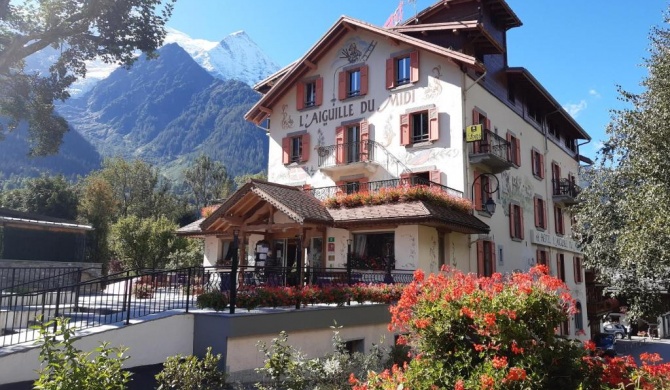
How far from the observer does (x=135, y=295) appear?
13414mm

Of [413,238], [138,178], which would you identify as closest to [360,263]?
[413,238]

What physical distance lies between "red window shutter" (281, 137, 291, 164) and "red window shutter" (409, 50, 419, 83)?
701cm

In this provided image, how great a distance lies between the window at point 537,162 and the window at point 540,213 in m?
1.31

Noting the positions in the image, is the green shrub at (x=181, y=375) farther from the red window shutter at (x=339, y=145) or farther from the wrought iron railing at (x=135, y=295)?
the red window shutter at (x=339, y=145)

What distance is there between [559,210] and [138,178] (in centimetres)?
→ 4413

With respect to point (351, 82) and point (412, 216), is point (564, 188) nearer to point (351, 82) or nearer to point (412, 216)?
point (351, 82)

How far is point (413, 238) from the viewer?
18.7 meters

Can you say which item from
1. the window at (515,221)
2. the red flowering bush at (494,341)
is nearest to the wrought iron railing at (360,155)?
the window at (515,221)

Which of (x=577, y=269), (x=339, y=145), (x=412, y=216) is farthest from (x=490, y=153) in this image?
(x=577, y=269)

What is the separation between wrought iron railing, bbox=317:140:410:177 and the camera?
21688 mm

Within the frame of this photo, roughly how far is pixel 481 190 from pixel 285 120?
10265 mm

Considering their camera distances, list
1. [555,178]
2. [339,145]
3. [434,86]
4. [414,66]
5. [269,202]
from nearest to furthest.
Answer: [269,202] < [434,86] < [414,66] < [339,145] < [555,178]

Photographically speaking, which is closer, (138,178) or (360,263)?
(360,263)

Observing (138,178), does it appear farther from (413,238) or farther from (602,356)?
(602,356)
